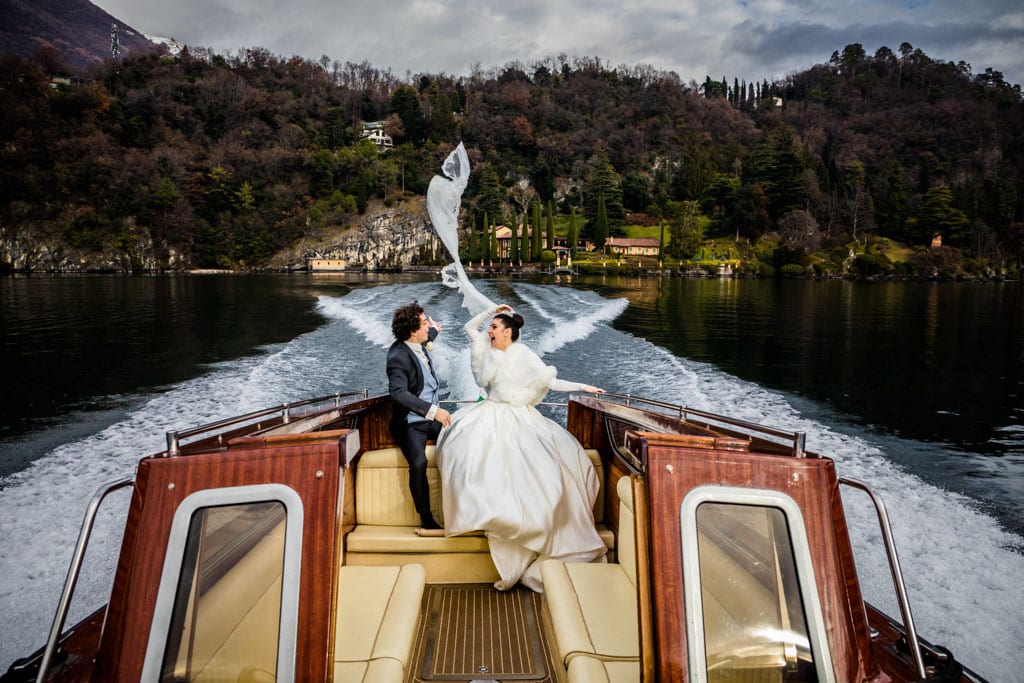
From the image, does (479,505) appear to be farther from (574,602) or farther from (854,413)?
(854,413)

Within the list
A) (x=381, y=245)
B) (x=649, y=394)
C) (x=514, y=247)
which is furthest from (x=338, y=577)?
(x=381, y=245)

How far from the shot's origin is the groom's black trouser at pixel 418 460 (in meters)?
3.66

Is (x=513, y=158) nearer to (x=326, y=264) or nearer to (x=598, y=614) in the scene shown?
(x=326, y=264)

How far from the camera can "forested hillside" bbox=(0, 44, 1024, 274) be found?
78.9 metres

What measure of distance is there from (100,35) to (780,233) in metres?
190

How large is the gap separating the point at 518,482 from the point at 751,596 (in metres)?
1.59

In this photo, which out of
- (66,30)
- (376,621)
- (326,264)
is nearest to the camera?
(376,621)

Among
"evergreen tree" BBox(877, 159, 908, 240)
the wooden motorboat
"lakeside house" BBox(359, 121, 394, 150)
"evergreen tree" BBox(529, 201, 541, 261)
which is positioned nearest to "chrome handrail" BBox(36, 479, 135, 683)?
the wooden motorboat

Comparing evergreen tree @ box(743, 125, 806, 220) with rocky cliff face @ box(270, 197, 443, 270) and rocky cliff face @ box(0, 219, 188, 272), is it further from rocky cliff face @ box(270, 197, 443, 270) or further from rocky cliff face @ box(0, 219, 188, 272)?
rocky cliff face @ box(0, 219, 188, 272)

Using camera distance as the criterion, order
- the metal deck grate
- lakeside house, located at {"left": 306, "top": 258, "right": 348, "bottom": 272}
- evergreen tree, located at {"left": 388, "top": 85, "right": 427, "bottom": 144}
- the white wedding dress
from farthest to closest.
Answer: evergreen tree, located at {"left": 388, "top": 85, "right": 427, "bottom": 144} → lakeside house, located at {"left": 306, "top": 258, "right": 348, "bottom": 272} → the white wedding dress → the metal deck grate

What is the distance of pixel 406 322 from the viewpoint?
3939 mm

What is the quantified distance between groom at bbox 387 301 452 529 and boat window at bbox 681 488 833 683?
6.49 feet

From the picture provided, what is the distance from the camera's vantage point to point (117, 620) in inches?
71.8

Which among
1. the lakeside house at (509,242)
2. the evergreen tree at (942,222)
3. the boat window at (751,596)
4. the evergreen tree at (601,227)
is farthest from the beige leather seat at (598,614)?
the evergreen tree at (942,222)
